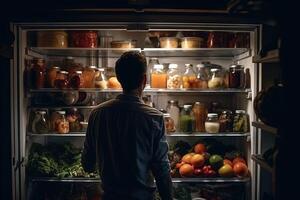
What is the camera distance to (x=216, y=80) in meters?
3.00

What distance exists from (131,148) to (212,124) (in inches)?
44.9

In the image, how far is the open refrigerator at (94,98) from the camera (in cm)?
271

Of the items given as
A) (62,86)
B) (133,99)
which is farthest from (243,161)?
Result: (62,86)

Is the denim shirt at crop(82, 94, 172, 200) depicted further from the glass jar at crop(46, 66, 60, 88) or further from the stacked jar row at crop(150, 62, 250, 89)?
the glass jar at crop(46, 66, 60, 88)

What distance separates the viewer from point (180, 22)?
2.61 metres

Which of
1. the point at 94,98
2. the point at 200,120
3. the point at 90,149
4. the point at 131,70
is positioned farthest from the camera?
the point at 94,98

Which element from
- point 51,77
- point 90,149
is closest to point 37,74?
point 51,77

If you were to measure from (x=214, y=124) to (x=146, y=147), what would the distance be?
109 centimetres

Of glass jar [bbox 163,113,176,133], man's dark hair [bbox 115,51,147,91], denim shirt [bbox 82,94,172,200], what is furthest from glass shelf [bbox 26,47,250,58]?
denim shirt [bbox 82,94,172,200]

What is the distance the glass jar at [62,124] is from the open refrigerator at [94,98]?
0.13 feet

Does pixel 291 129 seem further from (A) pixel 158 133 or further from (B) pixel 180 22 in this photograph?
(B) pixel 180 22

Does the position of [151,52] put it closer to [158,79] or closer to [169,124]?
[158,79]

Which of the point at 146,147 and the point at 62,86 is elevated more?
the point at 62,86

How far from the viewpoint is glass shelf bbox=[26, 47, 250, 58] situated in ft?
9.41
